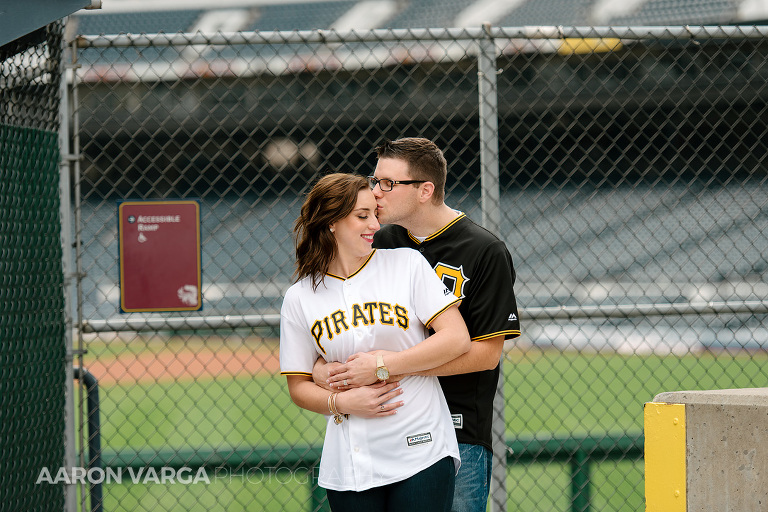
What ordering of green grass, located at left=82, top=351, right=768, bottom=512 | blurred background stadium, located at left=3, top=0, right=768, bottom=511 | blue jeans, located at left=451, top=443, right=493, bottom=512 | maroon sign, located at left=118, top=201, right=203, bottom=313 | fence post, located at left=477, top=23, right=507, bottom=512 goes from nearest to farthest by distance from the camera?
blue jeans, located at left=451, top=443, right=493, bottom=512, maroon sign, located at left=118, top=201, right=203, bottom=313, fence post, located at left=477, top=23, right=507, bottom=512, blurred background stadium, located at left=3, top=0, right=768, bottom=511, green grass, located at left=82, top=351, right=768, bottom=512

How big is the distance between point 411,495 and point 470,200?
1428 cm

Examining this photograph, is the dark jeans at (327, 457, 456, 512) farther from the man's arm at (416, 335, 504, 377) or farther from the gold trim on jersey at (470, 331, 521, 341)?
the gold trim on jersey at (470, 331, 521, 341)

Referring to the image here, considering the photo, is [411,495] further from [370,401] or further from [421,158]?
[421,158]

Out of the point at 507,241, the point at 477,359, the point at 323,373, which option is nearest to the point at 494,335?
the point at 477,359

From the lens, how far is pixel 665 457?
2.22 meters

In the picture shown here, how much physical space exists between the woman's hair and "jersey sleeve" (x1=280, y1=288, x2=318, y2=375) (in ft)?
0.25

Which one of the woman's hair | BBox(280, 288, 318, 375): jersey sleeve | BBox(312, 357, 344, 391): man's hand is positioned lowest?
BBox(312, 357, 344, 391): man's hand

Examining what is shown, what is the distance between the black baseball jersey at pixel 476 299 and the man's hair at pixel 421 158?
0.16 m

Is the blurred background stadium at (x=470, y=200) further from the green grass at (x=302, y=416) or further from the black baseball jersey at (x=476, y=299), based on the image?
the black baseball jersey at (x=476, y=299)

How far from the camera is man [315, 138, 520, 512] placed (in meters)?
2.25

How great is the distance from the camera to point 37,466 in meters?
2.90

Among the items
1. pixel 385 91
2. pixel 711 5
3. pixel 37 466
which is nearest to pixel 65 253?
pixel 37 466

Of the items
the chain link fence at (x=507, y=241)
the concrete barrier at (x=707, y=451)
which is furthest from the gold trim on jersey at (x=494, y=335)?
the chain link fence at (x=507, y=241)

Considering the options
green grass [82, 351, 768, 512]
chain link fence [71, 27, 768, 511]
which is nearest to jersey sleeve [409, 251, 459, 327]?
chain link fence [71, 27, 768, 511]
